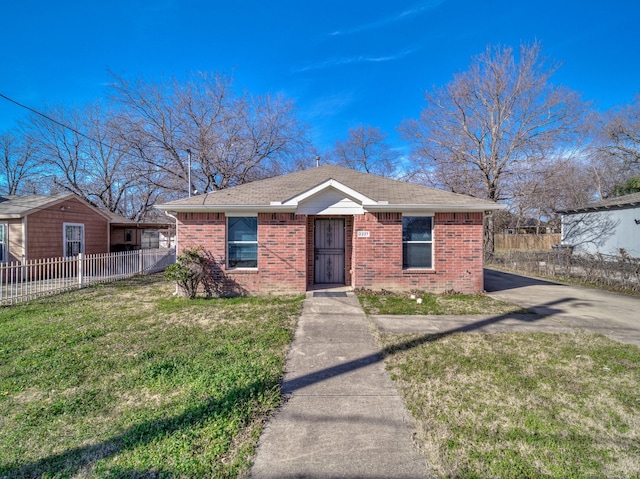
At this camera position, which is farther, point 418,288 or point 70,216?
point 70,216

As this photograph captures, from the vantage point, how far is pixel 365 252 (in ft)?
27.3

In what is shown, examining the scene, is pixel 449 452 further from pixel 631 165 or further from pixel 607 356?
pixel 631 165

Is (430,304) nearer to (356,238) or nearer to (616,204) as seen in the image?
(356,238)

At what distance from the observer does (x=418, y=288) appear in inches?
328

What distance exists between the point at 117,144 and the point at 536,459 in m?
25.9

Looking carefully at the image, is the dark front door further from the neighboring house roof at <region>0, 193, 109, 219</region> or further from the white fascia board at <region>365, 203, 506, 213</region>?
the neighboring house roof at <region>0, 193, 109, 219</region>

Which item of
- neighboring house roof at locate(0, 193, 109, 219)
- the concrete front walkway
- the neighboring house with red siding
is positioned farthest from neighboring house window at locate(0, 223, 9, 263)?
the concrete front walkway

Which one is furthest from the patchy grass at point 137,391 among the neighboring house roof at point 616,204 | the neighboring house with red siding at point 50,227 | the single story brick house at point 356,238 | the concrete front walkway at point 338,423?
the neighboring house roof at point 616,204

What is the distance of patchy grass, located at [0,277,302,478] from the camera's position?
2.30m

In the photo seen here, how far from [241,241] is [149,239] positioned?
55.2 feet

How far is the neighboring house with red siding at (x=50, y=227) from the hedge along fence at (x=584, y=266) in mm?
20852

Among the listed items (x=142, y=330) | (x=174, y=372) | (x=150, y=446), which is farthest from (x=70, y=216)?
(x=150, y=446)

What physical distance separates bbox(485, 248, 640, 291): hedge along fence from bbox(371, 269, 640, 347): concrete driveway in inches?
52.9

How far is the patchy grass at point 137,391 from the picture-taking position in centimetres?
230
